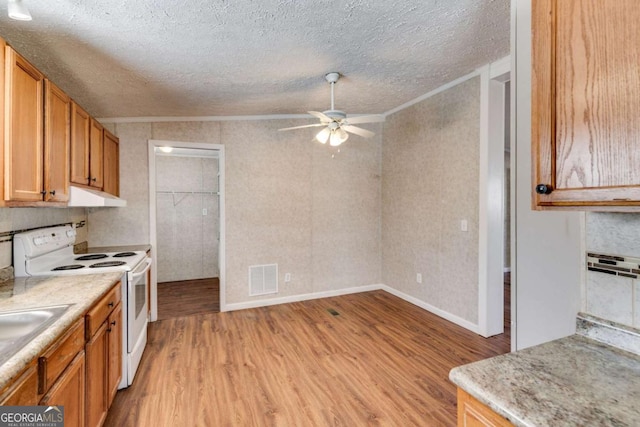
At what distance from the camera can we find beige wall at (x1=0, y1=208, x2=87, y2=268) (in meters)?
2.01

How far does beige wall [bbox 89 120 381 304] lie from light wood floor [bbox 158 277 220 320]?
1.75ft

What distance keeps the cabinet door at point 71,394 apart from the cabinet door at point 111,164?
215cm

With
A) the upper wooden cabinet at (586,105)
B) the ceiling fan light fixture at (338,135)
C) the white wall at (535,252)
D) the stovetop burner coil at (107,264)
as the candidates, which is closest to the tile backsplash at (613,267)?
the white wall at (535,252)

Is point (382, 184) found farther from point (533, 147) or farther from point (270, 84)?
point (533, 147)

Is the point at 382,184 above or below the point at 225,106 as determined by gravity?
below

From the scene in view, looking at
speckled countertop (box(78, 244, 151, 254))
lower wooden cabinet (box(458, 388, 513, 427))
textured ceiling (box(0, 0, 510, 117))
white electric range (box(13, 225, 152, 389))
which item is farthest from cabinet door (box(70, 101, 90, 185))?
lower wooden cabinet (box(458, 388, 513, 427))

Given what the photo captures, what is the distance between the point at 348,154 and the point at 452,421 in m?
3.47

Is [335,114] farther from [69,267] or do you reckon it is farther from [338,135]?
[69,267]

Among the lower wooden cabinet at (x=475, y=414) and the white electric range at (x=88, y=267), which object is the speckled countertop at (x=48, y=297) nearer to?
the white electric range at (x=88, y=267)

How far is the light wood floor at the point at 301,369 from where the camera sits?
79.0 inches

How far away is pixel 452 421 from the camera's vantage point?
1911mm

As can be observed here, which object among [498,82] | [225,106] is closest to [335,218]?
[225,106]

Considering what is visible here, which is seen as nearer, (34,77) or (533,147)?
(533,147)

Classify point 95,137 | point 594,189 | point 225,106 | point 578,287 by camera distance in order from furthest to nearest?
1. point 225,106
2. point 95,137
3. point 578,287
4. point 594,189
